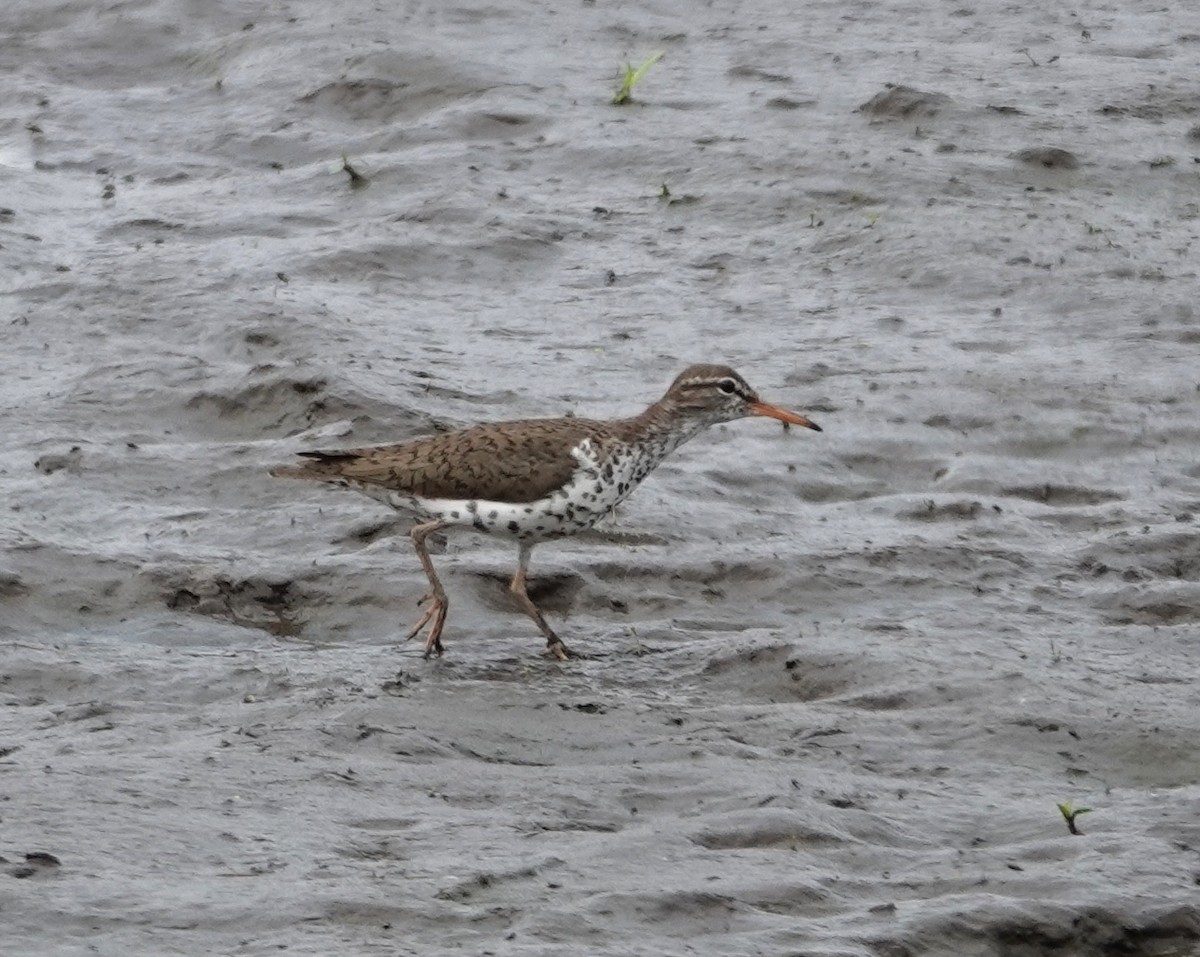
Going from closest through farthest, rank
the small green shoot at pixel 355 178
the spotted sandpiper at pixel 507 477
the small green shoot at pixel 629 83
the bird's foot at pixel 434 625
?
the bird's foot at pixel 434 625 → the spotted sandpiper at pixel 507 477 → the small green shoot at pixel 355 178 → the small green shoot at pixel 629 83

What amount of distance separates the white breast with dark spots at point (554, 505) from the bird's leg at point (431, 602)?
3.7 inches

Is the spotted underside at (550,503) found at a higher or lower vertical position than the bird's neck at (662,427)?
lower

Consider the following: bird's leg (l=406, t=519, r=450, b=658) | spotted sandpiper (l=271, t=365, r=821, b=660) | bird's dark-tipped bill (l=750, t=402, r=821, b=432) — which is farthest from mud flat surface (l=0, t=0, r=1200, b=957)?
bird's dark-tipped bill (l=750, t=402, r=821, b=432)

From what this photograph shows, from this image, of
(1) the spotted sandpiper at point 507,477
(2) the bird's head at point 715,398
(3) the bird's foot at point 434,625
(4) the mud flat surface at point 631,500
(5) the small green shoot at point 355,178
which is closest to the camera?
(4) the mud flat surface at point 631,500

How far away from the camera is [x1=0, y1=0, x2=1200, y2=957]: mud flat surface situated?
24.9 ft

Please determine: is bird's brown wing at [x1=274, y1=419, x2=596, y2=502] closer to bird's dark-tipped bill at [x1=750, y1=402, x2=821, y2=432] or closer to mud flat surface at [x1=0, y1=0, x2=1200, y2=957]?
mud flat surface at [x1=0, y1=0, x2=1200, y2=957]

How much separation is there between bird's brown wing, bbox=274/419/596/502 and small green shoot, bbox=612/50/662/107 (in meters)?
6.69

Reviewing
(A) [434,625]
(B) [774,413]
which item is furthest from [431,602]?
(B) [774,413]

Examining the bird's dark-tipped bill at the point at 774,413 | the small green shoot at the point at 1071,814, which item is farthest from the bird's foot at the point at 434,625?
the small green shoot at the point at 1071,814

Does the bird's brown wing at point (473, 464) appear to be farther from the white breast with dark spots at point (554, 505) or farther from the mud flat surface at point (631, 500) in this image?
the mud flat surface at point (631, 500)

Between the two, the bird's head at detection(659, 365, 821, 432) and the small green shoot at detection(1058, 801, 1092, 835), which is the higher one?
the bird's head at detection(659, 365, 821, 432)

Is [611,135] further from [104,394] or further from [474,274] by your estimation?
[104,394]

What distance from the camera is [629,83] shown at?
16.5 metres

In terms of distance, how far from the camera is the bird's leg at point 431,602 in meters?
9.77
